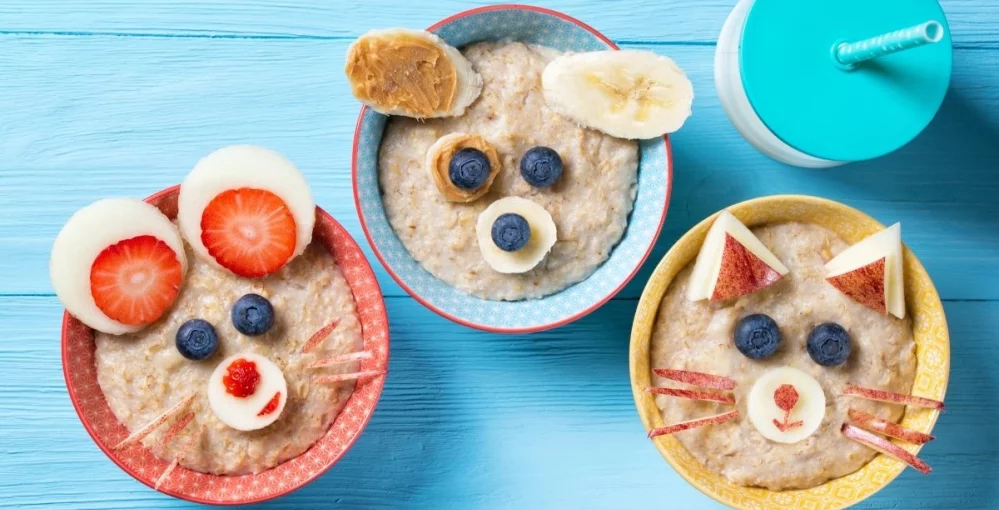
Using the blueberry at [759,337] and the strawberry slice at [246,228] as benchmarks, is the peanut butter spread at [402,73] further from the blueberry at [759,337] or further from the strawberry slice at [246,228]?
the blueberry at [759,337]

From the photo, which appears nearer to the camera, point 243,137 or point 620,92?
point 620,92

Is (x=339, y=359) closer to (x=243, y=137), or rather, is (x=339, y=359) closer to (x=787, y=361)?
(x=243, y=137)

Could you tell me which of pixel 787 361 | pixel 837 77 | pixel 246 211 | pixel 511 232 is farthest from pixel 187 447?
pixel 837 77

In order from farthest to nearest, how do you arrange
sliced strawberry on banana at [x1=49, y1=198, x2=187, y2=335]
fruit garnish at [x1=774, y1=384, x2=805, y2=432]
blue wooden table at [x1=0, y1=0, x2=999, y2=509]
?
blue wooden table at [x1=0, y1=0, x2=999, y2=509] → fruit garnish at [x1=774, y1=384, x2=805, y2=432] → sliced strawberry on banana at [x1=49, y1=198, x2=187, y2=335]

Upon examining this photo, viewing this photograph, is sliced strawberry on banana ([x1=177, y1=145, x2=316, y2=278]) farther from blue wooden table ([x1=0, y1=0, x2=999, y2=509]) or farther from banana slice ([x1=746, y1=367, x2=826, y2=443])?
banana slice ([x1=746, y1=367, x2=826, y2=443])

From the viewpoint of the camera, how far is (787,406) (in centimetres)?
220

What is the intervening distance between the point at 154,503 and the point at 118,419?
38cm

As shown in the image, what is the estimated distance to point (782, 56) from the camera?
2.21 meters

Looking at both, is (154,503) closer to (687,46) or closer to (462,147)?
(462,147)

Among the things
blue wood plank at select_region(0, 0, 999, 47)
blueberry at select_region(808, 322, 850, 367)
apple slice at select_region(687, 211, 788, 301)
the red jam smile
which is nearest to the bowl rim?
the red jam smile

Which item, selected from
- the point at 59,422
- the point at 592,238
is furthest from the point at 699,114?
the point at 59,422

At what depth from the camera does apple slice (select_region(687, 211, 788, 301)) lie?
218cm

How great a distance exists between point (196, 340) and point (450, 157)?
0.76 meters

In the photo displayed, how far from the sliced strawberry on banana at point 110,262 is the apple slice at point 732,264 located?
1356 millimetres
